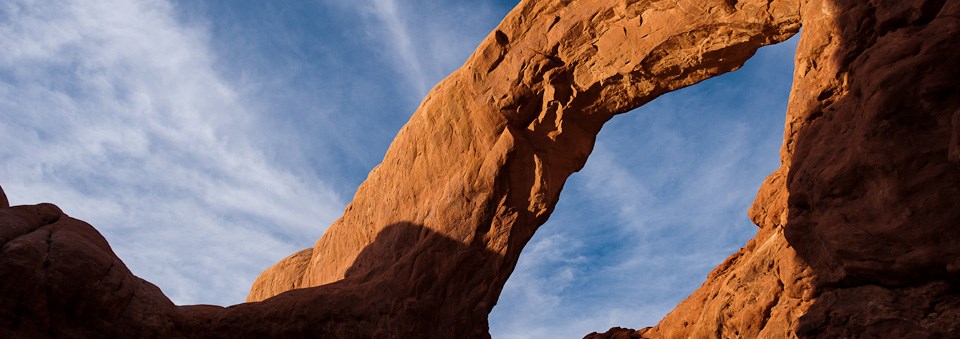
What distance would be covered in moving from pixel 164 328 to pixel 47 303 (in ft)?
6.57

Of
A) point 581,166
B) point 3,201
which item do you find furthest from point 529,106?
point 3,201

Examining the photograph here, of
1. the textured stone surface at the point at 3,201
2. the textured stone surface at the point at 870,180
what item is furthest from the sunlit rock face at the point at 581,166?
the textured stone surface at the point at 3,201

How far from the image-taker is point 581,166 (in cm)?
1648

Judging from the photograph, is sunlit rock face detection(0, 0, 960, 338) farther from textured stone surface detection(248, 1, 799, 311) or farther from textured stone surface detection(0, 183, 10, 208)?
textured stone surface detection(0, 183, 10, 208)

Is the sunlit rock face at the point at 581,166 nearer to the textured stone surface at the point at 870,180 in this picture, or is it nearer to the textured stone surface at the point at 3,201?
the textured stone surface at the point at 870,180

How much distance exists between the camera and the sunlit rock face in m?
8.53

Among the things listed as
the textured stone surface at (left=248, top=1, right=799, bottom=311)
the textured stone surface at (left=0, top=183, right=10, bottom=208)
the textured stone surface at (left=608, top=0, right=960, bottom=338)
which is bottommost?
the textured stone surface at (left=608, top=0, right=960, bottom=338)

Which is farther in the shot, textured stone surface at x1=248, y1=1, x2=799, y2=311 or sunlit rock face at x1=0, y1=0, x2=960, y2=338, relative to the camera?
textured stone surface at x1=248, y1=1, x2=799, y2=311

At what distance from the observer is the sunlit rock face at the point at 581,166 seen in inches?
336

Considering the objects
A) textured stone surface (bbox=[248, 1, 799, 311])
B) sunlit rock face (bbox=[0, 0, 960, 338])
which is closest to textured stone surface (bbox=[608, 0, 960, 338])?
sunlit rock face (bbox=[0, 0, 960, 338])

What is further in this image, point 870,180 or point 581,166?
point 581,166

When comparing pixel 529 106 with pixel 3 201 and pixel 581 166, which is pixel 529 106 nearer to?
pixel 581 166

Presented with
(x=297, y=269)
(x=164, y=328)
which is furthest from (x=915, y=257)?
(x=297, y=269)

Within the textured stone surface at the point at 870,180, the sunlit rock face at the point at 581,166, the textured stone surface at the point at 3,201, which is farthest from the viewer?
the textured stone surface at the point at 3,201
